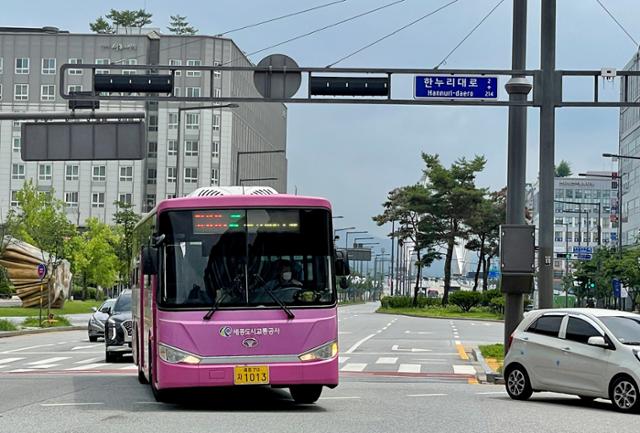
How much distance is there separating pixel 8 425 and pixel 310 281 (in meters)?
4.51

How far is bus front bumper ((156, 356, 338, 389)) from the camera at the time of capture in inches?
614

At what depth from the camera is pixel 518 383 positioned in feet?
64.6

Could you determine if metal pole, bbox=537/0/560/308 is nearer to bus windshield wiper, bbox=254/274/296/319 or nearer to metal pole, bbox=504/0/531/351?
metal pole, bbox=504/0/531/351

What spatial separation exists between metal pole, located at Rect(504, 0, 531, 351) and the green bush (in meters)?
66.5

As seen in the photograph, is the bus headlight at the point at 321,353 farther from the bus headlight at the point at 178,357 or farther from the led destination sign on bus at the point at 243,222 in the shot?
the led destination sign on bus at the point at 243,222

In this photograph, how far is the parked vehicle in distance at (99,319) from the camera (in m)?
36.9

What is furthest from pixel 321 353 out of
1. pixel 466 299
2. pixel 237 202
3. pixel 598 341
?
pixel 466 299

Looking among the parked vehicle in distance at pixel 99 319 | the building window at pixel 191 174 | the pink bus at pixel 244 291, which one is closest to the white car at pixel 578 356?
the pink bus at pixel 244 291

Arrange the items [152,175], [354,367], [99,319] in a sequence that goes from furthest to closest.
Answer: [152,175]
[99,319]
[354,367]

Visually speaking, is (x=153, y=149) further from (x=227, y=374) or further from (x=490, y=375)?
(x=227, y=374)

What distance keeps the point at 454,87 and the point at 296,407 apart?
1110cm

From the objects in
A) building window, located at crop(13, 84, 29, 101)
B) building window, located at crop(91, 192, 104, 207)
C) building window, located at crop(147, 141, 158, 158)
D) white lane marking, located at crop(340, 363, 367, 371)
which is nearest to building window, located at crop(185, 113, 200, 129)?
building window, located at crop(147, 141, 158, 158)

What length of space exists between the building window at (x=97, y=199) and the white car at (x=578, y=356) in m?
108

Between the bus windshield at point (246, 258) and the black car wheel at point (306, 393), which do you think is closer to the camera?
the bus windshield at point (246, 258)
